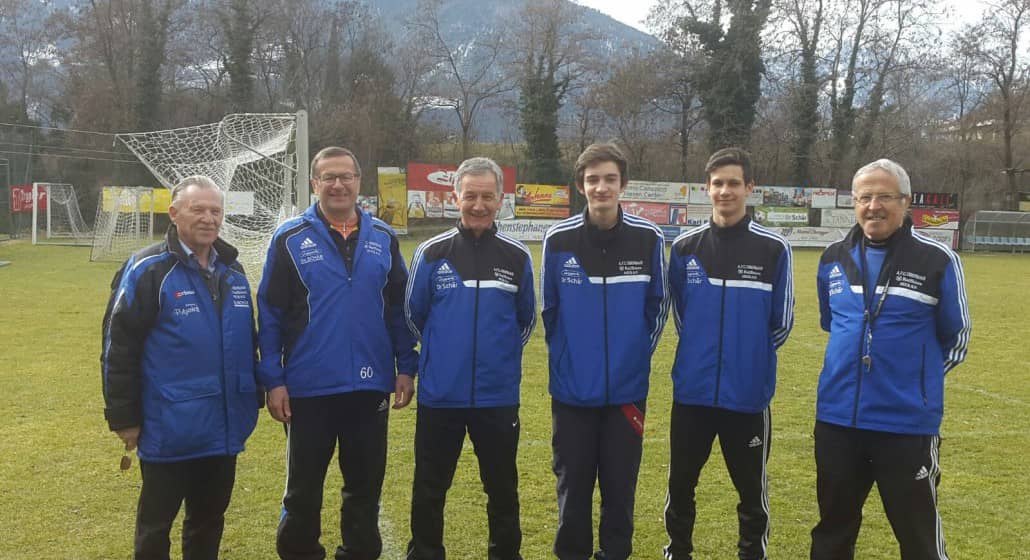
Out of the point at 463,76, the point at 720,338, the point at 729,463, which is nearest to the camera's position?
the point at 720,338

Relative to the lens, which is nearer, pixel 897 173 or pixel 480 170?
pixel 897 173

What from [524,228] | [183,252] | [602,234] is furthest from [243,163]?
[524,228]

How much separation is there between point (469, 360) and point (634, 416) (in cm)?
76

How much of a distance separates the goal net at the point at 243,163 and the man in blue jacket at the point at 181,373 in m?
7.37

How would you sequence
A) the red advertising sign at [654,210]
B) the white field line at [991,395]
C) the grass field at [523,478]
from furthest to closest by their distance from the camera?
the red advertising sign at [654,210] → the white field line at [991,395] → the grass field at [523,478]

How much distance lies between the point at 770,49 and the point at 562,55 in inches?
430

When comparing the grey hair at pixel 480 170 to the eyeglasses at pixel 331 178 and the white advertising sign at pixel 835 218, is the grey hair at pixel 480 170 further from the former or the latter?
the white advertising sign at pixel 835 218

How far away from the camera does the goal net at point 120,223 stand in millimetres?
21578

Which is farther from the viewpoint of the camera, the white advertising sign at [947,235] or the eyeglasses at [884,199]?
the white advertising sign at [947,235]

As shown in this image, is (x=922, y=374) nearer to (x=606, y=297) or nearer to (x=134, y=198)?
(x=606, y=297)

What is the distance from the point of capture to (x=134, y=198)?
23656 millimetres

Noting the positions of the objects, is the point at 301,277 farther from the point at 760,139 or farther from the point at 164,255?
the point at 760,139

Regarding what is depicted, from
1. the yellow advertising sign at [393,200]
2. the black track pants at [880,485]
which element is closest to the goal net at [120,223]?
the yellow advertising sign at [393,200]

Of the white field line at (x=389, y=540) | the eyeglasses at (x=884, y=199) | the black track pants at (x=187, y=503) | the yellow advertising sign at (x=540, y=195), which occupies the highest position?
the yellow advertising sign at (x=540, y=195)
